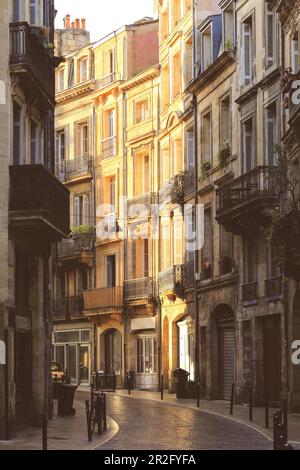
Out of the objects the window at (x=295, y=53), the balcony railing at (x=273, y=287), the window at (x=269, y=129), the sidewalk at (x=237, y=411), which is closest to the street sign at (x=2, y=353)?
the sidewalk at (x=237, y=411)

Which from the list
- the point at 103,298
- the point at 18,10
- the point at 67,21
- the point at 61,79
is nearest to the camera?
the point at 18,10

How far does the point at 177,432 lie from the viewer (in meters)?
28.1

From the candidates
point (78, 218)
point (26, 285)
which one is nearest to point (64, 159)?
point (78, 218)

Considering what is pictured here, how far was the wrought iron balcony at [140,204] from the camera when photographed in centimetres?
5800

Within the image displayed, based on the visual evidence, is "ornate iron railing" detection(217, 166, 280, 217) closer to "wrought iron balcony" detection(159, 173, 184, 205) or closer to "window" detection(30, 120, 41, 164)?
"wrought iron balcony" detection(159, 173, 184, 205)

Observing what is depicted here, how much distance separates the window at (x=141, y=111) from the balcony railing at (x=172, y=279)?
332 inches

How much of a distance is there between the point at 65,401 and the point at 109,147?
2975 cm

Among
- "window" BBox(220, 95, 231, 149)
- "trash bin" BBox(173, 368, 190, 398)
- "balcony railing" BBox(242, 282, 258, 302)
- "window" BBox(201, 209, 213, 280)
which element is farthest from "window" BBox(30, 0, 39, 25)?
"trash bin" BBox(173, 368, 190, 398)

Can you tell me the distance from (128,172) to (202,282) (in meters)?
13.5

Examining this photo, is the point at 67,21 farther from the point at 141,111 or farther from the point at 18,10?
the point at 18,10

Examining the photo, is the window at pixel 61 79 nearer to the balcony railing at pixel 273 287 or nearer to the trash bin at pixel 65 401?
the balcony railing at pixel 273 287

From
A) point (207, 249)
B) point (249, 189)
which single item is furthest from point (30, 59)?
point (207, 249)

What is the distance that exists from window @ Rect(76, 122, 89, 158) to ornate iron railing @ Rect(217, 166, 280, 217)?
22473 millimetres

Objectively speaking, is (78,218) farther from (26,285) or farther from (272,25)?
(26,285)
